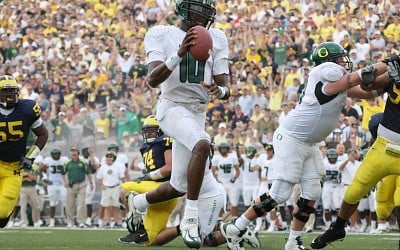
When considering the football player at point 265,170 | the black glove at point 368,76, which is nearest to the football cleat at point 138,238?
the black glove at point 368,76

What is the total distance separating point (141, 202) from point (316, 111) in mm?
2082

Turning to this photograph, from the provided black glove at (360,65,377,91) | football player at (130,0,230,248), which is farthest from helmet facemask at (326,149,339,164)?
football player at (130,0,230,248)

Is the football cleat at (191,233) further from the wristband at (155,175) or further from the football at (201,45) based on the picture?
the wristband at (155,175)

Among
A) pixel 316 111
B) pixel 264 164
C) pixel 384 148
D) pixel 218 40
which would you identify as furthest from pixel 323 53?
pixel 264 164

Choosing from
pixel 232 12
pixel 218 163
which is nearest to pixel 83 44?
pixel 232 12

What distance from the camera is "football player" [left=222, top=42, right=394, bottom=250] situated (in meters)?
8.53

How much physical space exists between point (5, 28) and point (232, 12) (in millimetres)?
5859

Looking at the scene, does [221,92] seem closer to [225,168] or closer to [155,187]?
[155,187]

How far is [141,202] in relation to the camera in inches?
384

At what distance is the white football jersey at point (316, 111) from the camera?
8617 millimetres

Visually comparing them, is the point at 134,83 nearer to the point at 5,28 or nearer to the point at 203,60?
the point at 5,28

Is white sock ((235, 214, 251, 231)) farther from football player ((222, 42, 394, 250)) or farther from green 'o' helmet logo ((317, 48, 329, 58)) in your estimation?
green 'o' helmet logo ((317, 48, 329, 58))

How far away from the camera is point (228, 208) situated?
58.6 feet

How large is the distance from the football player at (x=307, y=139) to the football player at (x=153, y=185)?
1.59 meters
